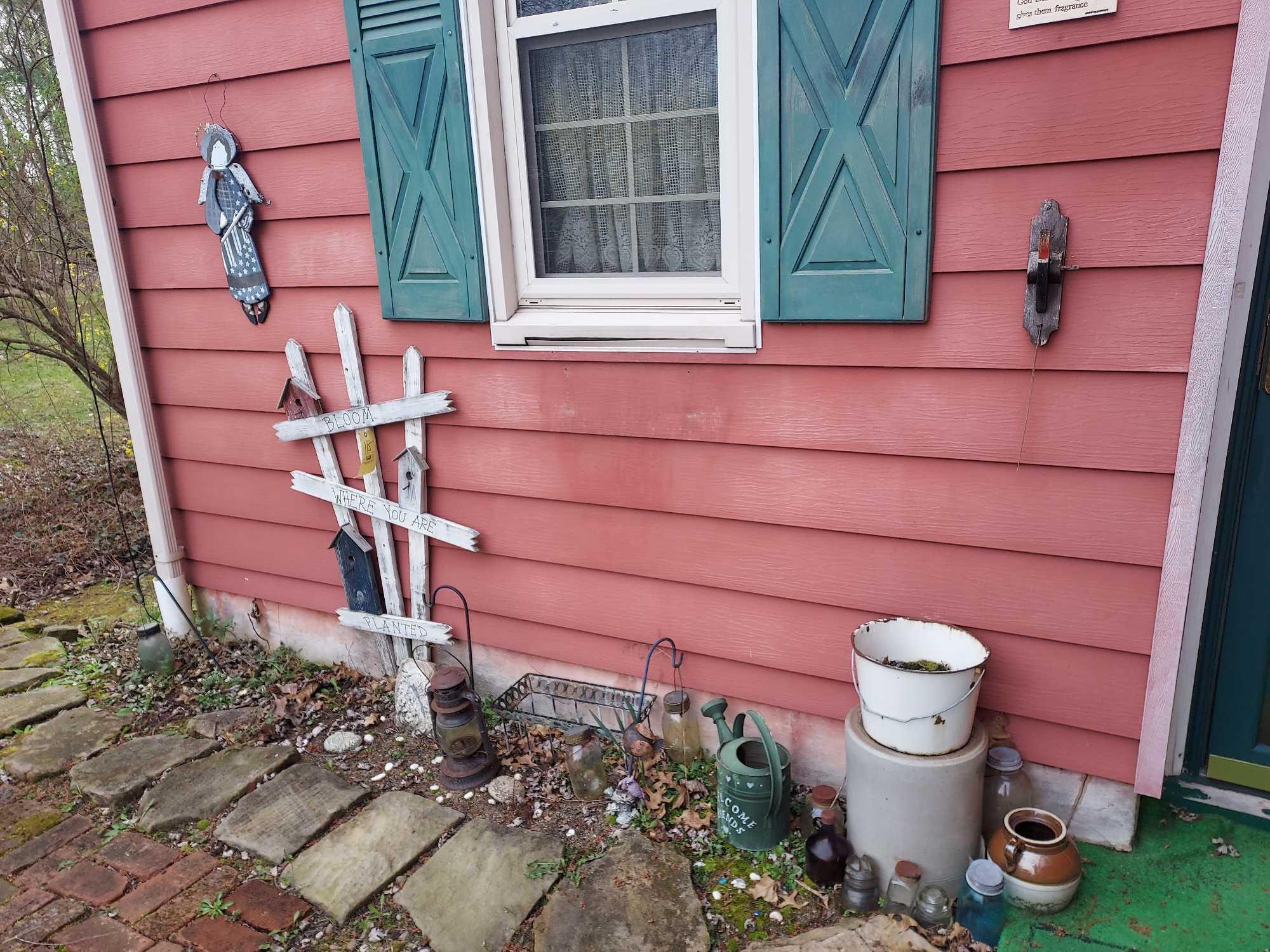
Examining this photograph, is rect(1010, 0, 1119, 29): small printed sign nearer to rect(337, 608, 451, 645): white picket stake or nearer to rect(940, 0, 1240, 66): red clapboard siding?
rect(940, 0, 1240, 66): red clapboard siding

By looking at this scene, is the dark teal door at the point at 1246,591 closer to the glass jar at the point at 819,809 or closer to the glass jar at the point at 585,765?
the glass jar at the point at 819,809

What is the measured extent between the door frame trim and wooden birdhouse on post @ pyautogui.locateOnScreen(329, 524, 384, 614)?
278 cm

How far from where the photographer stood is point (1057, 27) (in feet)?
6.31

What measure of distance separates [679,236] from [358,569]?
6.34 feet

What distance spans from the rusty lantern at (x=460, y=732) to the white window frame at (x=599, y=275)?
3.97 feet

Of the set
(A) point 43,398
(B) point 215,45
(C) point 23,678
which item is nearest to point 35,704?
(C) point 23,678

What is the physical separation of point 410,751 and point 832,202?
2495mm

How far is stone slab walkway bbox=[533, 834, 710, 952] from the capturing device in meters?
2.24

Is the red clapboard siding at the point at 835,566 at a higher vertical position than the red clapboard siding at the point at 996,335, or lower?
lower

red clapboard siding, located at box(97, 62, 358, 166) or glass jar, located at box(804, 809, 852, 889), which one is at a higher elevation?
red clapboard siding, located at box(97, 62, 358, 166)

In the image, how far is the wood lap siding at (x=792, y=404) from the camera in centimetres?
198

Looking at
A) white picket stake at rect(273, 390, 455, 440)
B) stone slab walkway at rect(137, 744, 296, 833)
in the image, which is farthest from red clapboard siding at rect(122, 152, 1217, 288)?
stone slab walkway at rect(137, 744, 296, 833)

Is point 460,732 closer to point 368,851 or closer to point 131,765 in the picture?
point 368,851

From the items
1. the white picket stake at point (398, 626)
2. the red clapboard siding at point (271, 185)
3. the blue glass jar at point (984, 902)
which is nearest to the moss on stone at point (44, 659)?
the white picket stake at point (398, 626)
